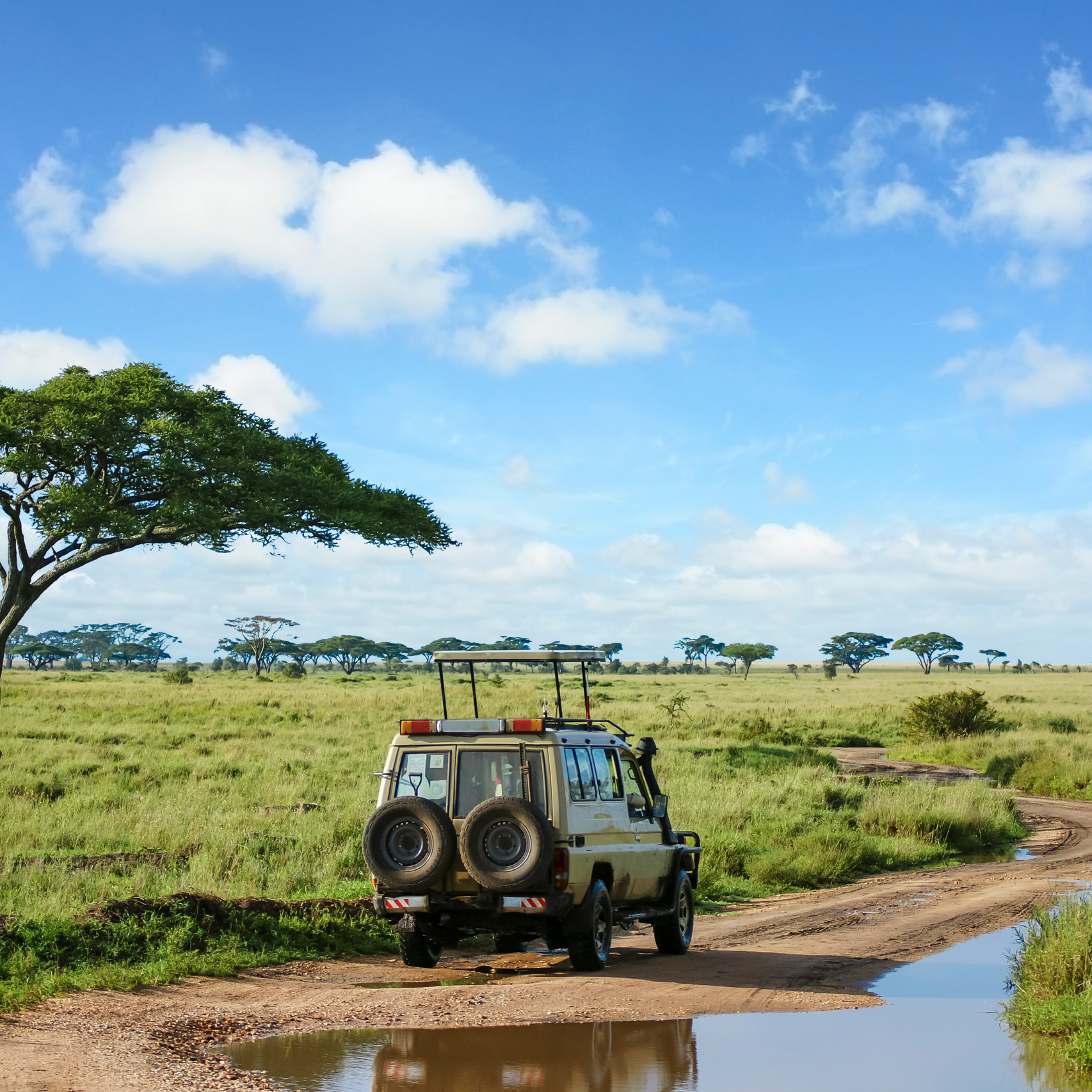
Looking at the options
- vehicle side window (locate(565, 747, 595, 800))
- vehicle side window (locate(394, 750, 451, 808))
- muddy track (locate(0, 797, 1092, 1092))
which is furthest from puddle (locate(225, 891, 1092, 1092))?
vehicle side window (locate(394, 750, 451, 808))

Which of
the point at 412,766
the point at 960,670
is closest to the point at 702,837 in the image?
the point at 412,766

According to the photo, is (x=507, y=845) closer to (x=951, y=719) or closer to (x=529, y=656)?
(x=529, y=656)

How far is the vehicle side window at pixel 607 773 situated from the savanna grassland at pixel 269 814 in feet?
10.3

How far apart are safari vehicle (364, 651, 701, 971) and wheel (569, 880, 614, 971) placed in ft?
0.04

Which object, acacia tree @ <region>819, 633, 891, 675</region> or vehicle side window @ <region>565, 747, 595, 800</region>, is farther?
acacia tree @ <region>819, 633, 891, 675</region>

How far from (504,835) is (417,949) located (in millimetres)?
1798

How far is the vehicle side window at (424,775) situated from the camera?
10242 mm

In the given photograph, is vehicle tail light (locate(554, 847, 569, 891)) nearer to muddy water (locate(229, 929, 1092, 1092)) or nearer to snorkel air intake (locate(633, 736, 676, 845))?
muddy water (locate(229, 929, 1092, 1092))

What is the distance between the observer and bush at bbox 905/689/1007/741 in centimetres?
3947

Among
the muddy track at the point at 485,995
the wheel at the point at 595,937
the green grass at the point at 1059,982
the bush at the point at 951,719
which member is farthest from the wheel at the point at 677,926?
the bush at the point at 951,719

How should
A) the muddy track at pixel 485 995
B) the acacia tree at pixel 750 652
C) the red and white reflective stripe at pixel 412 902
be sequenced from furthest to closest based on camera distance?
the acacia tree at pixel 750 652 → the red and white reflective stripe at pixel 412 902 → the muddy track at pixel 485 995

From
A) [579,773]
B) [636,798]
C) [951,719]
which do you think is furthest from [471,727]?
[951,719]

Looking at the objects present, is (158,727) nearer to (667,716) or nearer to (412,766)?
(667,716)

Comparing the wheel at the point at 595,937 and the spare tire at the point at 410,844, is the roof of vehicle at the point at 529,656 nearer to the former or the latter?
the spare tire at the point at 410,844
